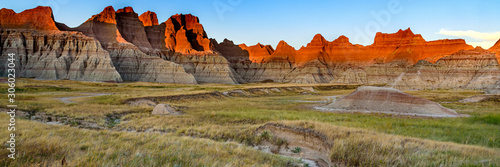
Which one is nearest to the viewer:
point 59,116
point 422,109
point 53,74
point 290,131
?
point 290,131

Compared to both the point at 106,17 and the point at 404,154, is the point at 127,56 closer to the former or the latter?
the point at 106,17

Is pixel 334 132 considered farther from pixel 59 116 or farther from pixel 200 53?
pixel 200 53

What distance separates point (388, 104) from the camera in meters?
27.4

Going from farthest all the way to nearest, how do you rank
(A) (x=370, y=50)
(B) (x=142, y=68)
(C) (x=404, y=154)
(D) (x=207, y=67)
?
1. (A) (x=370, y=50)
2. (D) (x=207, y=67)
3. (B) (x=142, y=68)
4. (C) (x=404, y=154)

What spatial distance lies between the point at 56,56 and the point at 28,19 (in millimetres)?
23612

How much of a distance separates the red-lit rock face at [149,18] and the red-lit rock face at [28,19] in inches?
1998

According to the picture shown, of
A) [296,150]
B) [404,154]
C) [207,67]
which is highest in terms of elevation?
[207,67]

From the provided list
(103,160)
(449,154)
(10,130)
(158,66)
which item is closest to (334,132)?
(449,154)

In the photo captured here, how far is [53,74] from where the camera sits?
3027 inches

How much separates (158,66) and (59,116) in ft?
283

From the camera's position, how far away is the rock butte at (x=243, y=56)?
278ft

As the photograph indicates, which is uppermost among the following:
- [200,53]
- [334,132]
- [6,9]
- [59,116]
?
[6,9]

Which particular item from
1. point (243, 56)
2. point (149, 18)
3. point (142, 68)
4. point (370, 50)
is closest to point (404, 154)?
point (142, 68)

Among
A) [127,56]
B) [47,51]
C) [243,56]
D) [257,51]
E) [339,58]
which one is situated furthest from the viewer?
[257,51]
